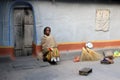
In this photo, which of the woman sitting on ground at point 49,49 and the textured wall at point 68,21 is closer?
the woman sitting on ground at point 49,49

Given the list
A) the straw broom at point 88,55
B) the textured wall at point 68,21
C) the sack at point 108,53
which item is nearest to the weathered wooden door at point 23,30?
the textured wall at point 68,21

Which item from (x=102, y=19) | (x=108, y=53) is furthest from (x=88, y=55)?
(x=102, y=19)

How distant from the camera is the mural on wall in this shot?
38.2 feet

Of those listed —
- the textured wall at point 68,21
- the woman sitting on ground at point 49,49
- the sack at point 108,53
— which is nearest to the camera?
the woman sitting on ground at point 49,49

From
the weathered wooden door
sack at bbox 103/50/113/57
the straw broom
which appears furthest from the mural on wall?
the weathered wooden door

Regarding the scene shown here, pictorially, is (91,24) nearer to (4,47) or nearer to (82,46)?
(82,46)

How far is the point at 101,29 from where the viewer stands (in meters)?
11.8

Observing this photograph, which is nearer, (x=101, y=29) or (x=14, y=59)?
(x=14, y=59)

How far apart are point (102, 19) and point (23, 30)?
11.6 feet

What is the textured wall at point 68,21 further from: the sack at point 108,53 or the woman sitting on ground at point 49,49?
the sack at point 108,53

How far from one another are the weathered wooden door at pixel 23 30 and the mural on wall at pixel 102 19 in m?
2.98

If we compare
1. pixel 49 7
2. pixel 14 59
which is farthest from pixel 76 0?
pixel 14 59

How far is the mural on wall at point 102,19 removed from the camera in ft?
38.2

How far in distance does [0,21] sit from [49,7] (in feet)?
6.48
